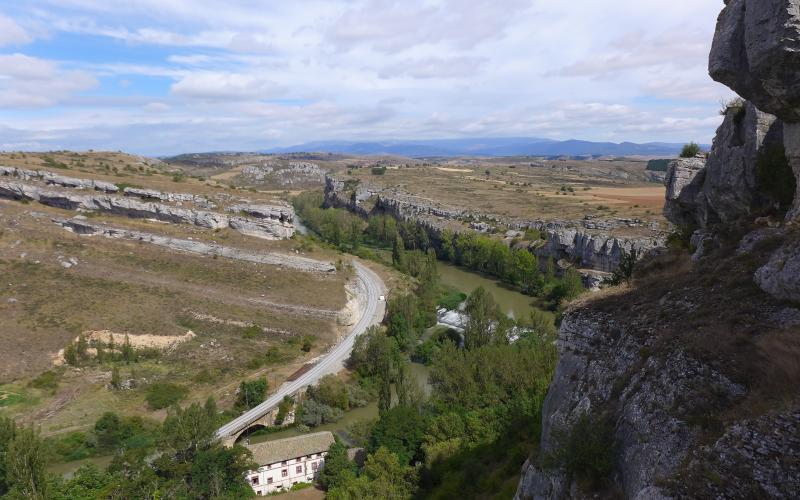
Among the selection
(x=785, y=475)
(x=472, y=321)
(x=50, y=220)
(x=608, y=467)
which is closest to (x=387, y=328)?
(x=472, y=321)

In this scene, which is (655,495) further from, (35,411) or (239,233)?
(239,233)

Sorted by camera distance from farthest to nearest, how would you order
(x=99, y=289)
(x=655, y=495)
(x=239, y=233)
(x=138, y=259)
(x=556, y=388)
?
(x=239, y=233) → (x=138, y=259) → (x=99, y=289) → (x=556, y=388) → (x=655, y=495)

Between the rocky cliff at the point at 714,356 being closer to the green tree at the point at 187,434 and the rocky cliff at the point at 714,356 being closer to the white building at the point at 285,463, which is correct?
the white building at the point at 285,463

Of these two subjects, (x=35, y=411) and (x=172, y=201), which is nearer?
(x=35, y=411)

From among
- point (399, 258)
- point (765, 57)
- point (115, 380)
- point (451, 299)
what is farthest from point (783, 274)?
point (399, 258)

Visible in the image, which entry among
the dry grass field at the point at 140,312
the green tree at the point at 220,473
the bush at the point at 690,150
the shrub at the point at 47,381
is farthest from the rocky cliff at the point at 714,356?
the shrub at the point at 47,381

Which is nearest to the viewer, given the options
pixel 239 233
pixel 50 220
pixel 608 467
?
pixel 608 467

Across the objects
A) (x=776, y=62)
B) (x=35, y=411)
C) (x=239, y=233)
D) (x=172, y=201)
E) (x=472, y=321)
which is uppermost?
(x=776, y=62)

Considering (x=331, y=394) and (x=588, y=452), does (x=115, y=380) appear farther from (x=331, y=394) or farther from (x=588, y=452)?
(x=588, y=452)
